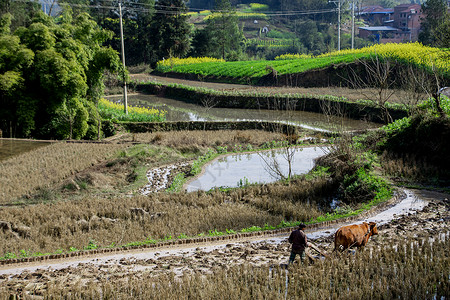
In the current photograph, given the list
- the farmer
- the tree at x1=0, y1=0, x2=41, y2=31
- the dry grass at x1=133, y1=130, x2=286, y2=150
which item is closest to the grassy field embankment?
the dry grass at x1=133, y1=130, x2=286, y2=150

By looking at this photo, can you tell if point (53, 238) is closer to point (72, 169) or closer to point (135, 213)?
point (135, 213)

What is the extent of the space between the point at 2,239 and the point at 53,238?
37.6 inches

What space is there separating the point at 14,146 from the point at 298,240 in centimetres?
1446

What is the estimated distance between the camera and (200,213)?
10641 millimetres

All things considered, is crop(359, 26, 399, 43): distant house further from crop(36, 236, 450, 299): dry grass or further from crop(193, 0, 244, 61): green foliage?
crop(36, 236, 450, 299): dry grass

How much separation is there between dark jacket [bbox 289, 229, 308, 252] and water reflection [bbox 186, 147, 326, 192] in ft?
19.5

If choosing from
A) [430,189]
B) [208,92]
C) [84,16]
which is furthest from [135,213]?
[208,92]

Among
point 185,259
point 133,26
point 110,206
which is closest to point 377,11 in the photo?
point 133,26

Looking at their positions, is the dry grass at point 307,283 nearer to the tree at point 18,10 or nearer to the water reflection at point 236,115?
the water reflection at point 236,115

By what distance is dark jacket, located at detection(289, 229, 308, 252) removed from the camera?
6961mm

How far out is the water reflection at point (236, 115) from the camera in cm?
2422

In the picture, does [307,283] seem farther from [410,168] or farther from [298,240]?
[410,168]

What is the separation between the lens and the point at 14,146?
1812cm

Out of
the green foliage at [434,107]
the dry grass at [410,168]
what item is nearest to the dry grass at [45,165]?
the dry grass at [410,168]
